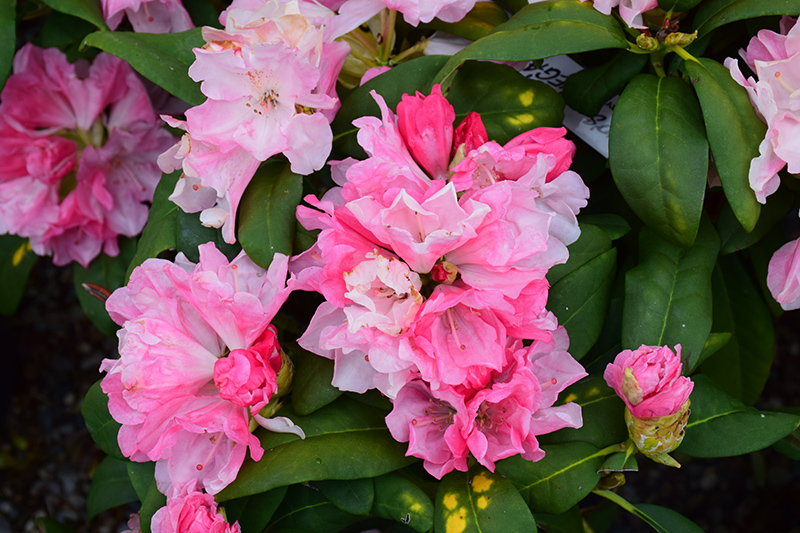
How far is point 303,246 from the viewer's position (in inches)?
30.7

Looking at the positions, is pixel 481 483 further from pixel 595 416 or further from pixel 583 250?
pixel 583 250

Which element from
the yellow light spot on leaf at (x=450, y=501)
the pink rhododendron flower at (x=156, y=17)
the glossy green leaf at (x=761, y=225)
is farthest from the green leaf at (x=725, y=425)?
the pink rhododendron flower at (x=156, y=17)

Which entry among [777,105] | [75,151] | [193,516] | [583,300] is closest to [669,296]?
[583,300]

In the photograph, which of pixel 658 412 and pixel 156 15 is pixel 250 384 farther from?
pixel 156 15

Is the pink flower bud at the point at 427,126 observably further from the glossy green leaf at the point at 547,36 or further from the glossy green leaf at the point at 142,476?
the glossy green leaf at the point at 142,476

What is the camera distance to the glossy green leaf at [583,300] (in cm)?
81

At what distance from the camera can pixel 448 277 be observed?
661 millimetres

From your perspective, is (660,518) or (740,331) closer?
(660,518)

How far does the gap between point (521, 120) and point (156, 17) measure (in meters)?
0.54

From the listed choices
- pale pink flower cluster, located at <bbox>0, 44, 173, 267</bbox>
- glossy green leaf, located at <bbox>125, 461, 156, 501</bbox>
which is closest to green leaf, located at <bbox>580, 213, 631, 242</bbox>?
glossy green leaf, located at <bbox>125, 461, 156, 501</bbox>

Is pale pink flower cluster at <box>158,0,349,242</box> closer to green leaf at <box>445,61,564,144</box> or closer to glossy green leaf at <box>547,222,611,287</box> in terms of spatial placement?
green leaf at <box>445,61,564,144</box>

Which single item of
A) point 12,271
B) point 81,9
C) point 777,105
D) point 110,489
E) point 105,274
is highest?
point 777,105

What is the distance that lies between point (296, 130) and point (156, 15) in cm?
40

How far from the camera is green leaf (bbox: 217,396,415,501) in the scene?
0.72 m
